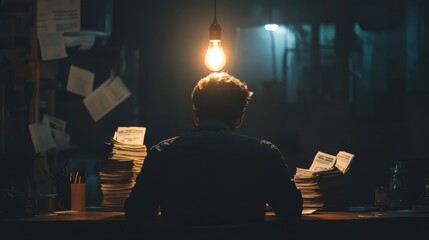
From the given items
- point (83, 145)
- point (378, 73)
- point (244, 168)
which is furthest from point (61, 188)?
point (378, 73)

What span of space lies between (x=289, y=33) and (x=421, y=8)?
132 cm

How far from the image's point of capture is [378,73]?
287 inches

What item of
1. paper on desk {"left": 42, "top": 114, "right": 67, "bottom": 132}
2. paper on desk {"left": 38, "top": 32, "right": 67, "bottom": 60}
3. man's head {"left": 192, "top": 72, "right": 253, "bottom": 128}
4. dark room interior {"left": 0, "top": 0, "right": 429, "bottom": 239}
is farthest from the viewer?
dark room interior {"left": 0, "top": 0, "right": 429, "bottom": 239}

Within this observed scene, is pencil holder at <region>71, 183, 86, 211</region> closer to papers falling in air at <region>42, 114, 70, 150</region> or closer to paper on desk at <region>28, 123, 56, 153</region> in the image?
paper on desk at <region>28, 123, 56, 153</region>

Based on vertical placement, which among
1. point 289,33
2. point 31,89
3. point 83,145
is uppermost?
point 289,33

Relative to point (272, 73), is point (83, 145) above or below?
below

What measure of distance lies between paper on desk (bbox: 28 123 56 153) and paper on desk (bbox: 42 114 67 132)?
0.21m

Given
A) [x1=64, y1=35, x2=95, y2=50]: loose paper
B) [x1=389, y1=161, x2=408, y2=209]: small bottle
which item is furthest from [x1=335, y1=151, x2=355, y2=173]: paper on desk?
[x1=64, y1=35, x2=95, y2=50]: loose paper

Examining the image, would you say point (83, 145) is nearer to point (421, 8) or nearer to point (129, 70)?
point (129, 70)

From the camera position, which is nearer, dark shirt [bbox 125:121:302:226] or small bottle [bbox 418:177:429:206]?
dark shirt [bbox 125:121:302:226]

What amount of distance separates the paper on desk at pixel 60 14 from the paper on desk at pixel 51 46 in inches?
2.1

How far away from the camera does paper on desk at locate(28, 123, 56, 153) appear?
213 inches

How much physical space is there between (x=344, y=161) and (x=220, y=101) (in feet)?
2.98

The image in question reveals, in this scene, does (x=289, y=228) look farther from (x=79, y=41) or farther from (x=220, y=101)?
(x=79, y=41)
